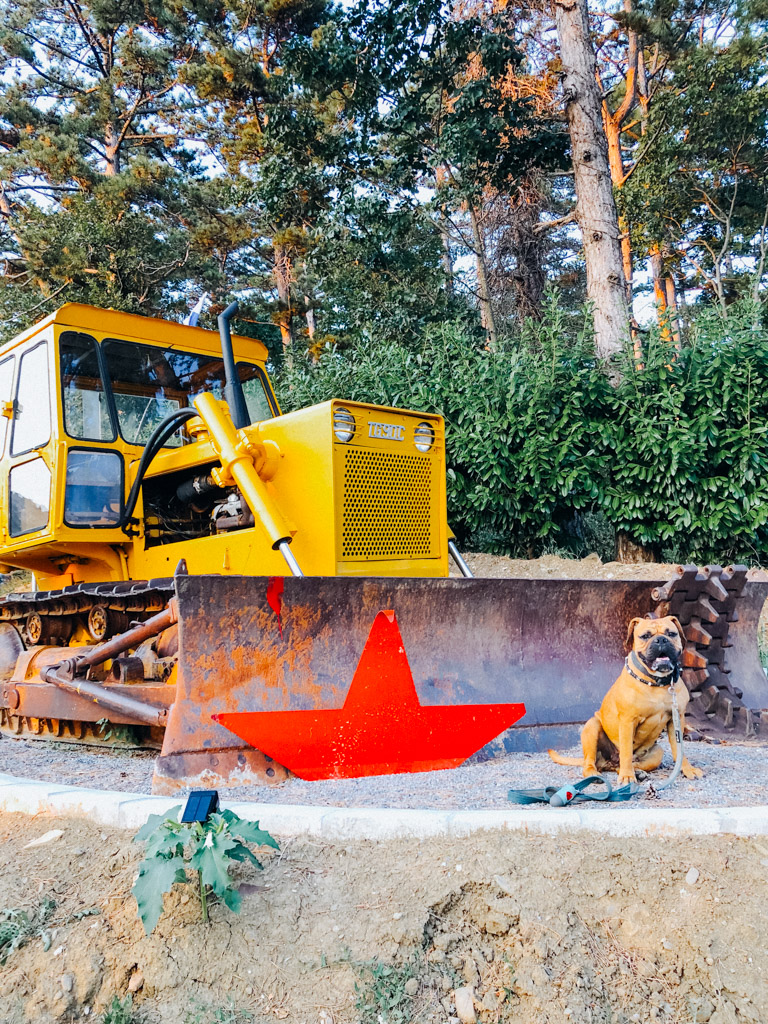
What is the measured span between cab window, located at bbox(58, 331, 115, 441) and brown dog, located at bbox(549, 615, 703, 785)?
363 cm

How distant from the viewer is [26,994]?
81.8 inches

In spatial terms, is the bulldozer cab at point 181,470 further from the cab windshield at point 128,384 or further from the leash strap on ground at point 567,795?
the leash strap on ground at point 567,795

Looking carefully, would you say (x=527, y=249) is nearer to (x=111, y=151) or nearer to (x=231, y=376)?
(x=231, y=376)

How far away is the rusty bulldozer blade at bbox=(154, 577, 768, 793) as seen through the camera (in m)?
3.39

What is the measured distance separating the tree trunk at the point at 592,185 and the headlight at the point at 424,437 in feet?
18.4

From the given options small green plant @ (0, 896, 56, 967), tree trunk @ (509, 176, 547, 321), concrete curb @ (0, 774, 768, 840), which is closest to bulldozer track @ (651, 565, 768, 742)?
concrete curb @ (0, 774, 768, 840)

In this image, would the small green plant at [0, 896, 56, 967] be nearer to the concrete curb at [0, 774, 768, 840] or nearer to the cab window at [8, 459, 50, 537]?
the concrete curb at [0, 774, 768, 840]

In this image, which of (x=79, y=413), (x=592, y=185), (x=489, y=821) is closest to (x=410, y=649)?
(x=489, y=821)

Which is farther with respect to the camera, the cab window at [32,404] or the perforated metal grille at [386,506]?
the cab window at [32,404]

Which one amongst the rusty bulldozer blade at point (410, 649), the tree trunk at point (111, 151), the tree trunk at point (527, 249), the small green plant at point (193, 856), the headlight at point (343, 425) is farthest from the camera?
the tree trunk at point (111, 151)

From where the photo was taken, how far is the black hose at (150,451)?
5.08 meters

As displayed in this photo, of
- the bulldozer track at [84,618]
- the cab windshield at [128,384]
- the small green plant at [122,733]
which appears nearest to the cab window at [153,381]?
the cab windshield at [128,384]

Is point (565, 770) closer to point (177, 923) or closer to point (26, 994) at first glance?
point (177, 923)

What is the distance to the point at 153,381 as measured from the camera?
569cm
